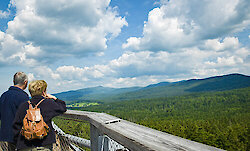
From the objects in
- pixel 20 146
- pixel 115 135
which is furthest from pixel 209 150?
pixel 20 146

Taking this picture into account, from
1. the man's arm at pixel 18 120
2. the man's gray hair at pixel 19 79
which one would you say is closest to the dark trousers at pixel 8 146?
the man's arm at pixel 18 120

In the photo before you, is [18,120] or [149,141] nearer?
[149,141]

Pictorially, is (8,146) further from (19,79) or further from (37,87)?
(37,87)

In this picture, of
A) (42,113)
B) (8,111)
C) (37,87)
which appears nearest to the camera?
(42,113)

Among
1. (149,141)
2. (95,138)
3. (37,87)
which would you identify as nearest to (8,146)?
(37,87)

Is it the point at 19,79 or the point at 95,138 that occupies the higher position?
the point at 19,79

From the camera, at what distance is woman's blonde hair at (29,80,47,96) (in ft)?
8.31

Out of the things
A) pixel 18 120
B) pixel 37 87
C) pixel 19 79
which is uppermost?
pixel 19 79

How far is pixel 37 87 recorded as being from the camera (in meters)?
2.56

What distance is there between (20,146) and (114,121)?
129 centimetres

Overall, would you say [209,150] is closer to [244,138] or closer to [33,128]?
[33,128]

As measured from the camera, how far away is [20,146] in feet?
7.84

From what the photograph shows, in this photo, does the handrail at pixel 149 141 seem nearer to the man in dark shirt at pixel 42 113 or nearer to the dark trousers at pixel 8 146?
the man in dark shirt at pixel 42 113

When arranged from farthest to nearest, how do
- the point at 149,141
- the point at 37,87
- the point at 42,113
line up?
the point at 37,87, the point at 42,113, the point at 149,141
